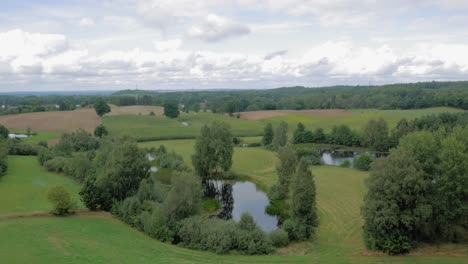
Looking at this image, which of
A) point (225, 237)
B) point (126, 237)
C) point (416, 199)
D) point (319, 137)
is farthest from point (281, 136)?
point (126, 237)

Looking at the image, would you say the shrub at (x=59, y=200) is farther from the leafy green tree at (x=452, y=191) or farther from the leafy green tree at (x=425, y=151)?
the leafy green tree at (x=452, y=191)

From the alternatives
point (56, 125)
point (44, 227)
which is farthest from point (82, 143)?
point (44, 227)

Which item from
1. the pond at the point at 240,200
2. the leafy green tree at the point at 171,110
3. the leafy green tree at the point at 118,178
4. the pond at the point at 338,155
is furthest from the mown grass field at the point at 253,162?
the leafy green tree at the point at 171,110

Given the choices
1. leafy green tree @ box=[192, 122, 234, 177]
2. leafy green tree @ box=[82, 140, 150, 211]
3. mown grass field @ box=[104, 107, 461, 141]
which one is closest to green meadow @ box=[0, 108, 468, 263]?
leafy green tree @ box=[82, 140, 150, 211]

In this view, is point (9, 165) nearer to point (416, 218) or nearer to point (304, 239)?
point (304, 239)

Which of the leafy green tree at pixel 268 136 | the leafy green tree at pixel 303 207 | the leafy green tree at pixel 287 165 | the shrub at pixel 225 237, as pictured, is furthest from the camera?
the leafy green tree at pixel 268 136

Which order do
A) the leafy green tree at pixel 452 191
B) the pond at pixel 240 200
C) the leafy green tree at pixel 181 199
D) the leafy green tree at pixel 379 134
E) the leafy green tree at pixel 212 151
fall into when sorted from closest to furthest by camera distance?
the leafy green tree at pixel 452 191 → the leafy green tree at pixel 181 199 → the pond at pixel 240 200 → the leafy green tree at pixel 212 151 → the leafy green tree at pixel 379 134

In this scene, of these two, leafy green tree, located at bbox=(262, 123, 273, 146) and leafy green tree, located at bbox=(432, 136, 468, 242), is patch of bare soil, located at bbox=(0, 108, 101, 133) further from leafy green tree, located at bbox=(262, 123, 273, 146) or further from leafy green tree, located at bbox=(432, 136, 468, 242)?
leafy green tree, located at bbox=(432, 136, 468, 242)
